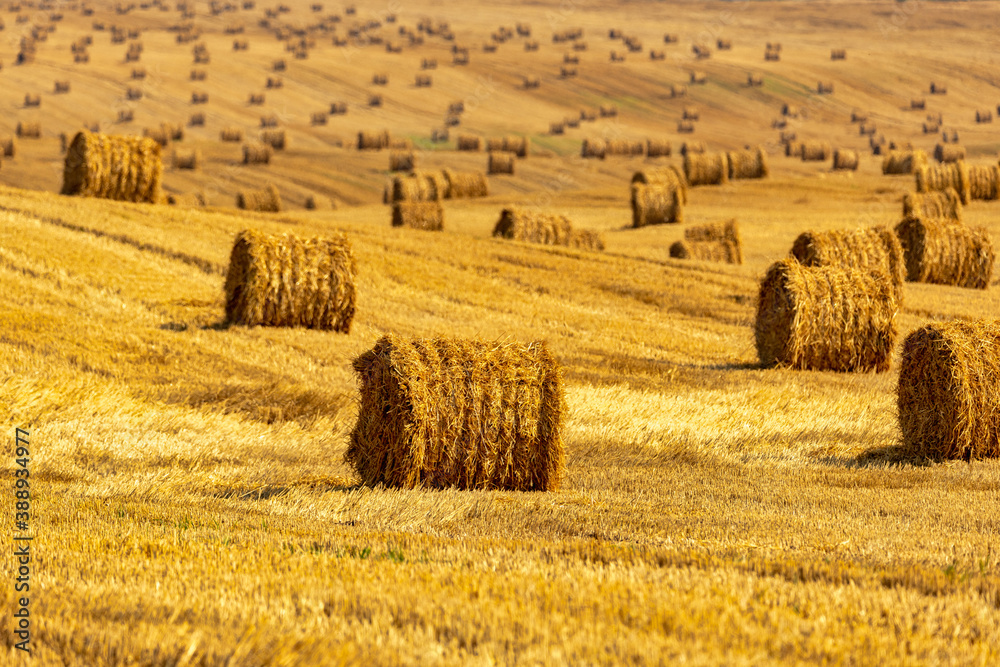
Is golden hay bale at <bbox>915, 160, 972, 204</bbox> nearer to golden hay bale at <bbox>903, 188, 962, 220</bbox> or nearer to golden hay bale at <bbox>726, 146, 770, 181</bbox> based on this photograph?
golden hay bale at <bbox>903, 188, 962, 220</bbox>

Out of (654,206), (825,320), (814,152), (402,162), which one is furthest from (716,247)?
(814,152)

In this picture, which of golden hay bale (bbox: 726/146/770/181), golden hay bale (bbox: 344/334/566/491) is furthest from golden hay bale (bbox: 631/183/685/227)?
golden hay bale (bbox: 344/334/566/491)

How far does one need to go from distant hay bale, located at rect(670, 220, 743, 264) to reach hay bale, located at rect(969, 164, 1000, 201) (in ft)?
52.2

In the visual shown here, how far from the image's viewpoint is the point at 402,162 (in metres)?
57.0

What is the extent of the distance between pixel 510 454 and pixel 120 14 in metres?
115

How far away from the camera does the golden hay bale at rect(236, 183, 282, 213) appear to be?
131ft

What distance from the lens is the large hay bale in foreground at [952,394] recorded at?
426 inches

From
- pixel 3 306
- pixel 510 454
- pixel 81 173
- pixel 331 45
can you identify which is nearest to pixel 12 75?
pixel 331 45

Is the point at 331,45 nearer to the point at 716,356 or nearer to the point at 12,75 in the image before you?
the point at 12,75

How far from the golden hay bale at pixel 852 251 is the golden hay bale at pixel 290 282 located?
24.0 ft

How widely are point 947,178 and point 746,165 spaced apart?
9.93 metres

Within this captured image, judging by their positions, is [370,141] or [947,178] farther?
[370,141]

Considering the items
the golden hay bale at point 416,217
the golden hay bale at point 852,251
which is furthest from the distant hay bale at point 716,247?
the golden hay bale at point 852,251

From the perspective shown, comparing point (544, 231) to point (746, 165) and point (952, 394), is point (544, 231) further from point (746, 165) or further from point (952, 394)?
point (746, 165)
